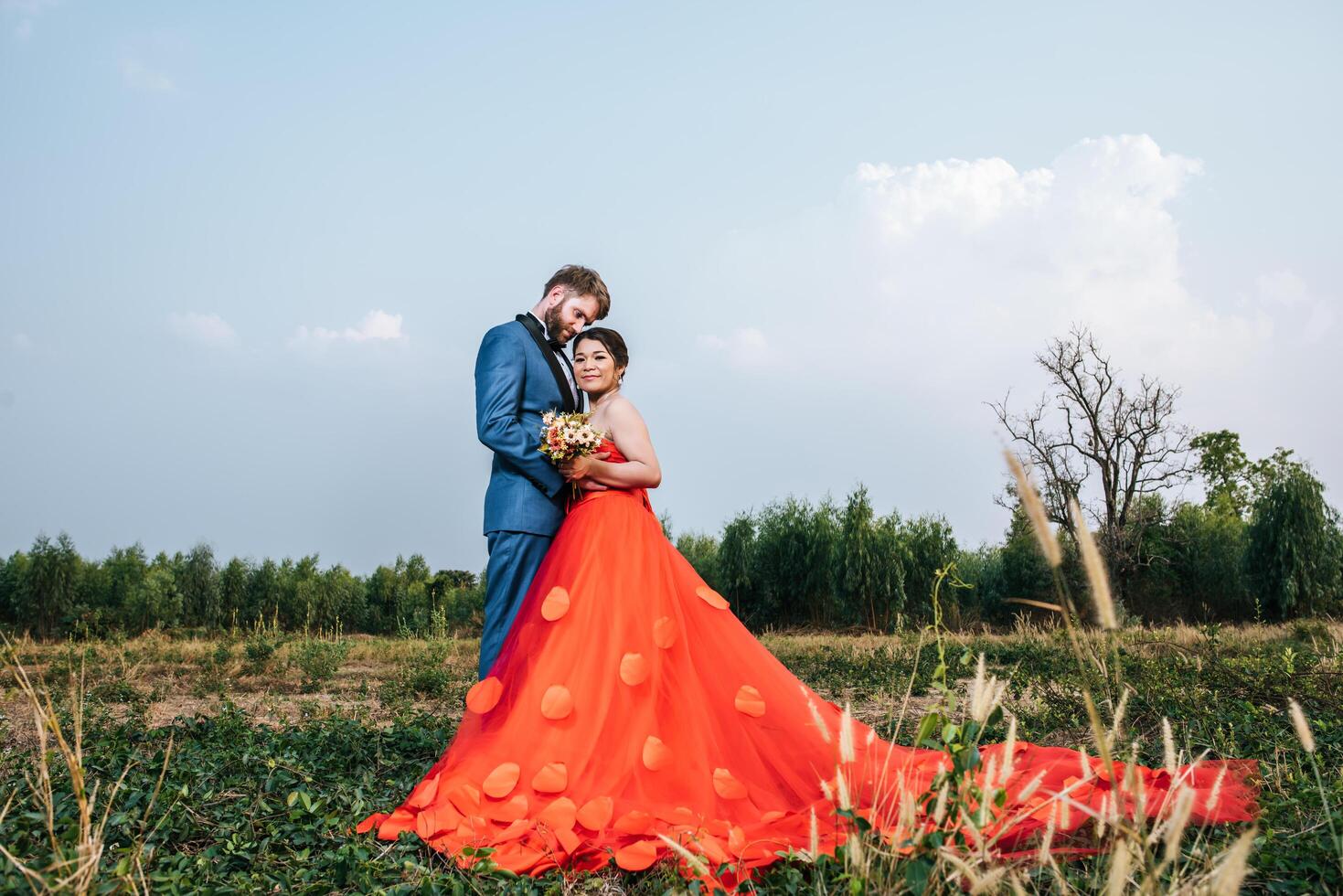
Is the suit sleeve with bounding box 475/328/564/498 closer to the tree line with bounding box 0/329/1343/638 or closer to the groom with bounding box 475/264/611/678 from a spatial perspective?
the groom with bounding box 475/264/611/678

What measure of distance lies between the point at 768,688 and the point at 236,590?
80.4 feet

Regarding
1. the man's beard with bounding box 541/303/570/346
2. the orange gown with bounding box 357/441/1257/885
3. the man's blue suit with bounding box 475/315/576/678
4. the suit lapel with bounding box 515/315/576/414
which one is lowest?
the orange gown with bounding box 357/441/1257/885

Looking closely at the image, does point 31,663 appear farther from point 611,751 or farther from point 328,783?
point 611,751

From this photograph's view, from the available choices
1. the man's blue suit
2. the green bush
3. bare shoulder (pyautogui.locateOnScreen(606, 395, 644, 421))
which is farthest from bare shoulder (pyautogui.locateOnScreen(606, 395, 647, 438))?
the green bush

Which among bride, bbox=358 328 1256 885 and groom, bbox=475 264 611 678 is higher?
groom, bbox=475 264 611 678

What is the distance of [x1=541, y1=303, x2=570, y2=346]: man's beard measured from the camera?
15.1ft

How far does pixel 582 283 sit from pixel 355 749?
9.69 feet

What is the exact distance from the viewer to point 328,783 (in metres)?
4.39

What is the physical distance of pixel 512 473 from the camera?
14.6 feet

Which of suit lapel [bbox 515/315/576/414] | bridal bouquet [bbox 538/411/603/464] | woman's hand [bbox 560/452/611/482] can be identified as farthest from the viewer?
suit lapel [bbox 515/315/576/414]

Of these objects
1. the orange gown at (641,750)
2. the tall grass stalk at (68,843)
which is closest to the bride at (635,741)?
the orange gown at (641,750)

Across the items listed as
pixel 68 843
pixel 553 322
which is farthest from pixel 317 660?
pixel 68 843

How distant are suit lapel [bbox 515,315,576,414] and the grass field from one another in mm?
2072

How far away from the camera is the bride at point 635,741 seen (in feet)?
10.9
